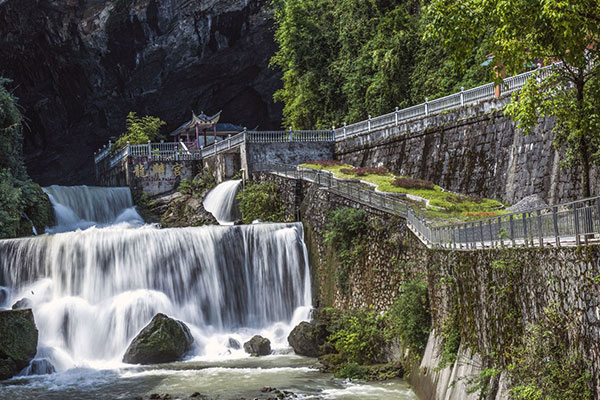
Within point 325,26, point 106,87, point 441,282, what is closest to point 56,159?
point 106,87

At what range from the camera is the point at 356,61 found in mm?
39781

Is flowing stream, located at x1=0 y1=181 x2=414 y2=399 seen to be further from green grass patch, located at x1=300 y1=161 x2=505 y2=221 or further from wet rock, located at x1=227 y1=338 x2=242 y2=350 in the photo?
→ green grass patch, located at x1=300 y1=161 x2=505 y2=221

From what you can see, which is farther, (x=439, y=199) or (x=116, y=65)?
(x=116, y=65)

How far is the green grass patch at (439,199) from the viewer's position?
20.0 m

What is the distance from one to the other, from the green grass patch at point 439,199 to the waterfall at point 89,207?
14309 millimetres

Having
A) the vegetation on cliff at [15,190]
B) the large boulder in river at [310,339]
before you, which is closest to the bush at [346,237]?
the large boulder in river at [310,339]

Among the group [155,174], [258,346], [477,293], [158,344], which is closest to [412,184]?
[258,346]

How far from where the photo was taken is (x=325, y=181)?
2547 cm

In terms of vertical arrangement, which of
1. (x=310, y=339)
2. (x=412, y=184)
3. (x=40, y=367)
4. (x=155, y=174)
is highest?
(x=155, y=174)

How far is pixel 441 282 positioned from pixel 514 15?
6100 millimetres

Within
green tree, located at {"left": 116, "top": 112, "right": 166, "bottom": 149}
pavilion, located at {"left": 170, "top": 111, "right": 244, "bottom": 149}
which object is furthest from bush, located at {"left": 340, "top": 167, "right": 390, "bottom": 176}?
pavilion, located at {"left": 170, "top": 111, "right": 244, "bottom": 149}

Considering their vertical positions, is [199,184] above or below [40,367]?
above

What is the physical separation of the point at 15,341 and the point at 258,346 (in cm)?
733

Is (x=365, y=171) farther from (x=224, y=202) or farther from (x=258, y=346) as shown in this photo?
(x=258, y=346)
